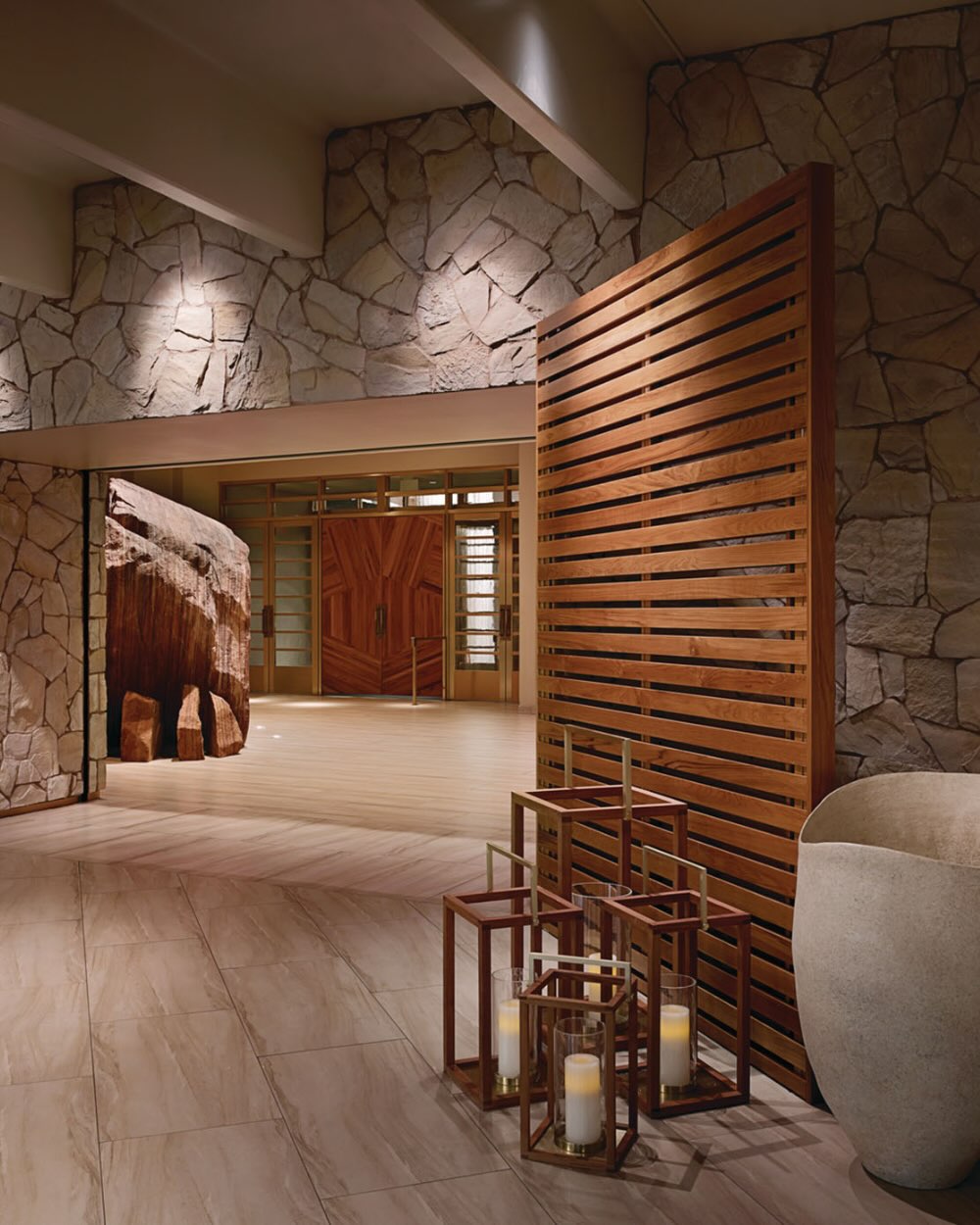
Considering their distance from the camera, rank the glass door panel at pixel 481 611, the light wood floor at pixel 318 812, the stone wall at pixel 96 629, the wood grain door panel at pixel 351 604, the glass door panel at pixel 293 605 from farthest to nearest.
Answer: the glass door panel at pixel 293 605, the wood grain door panel at pixel 351 604, the glass door panel at pixel 481 611, the stone wall at pixel 96 629, the light wood floor at pixel 318 812

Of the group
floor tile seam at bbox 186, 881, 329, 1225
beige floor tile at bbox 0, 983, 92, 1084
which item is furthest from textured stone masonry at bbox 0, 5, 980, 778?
beige floor tile at bbox 0, 983, 92, 1084

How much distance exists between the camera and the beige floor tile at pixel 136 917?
13.0 feet

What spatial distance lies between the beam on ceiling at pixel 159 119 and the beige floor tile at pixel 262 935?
273 cm

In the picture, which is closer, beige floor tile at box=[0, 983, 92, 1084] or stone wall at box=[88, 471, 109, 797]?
beige floor tile at box=[0, 983, 92, 1084]

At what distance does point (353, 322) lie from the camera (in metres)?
4.61

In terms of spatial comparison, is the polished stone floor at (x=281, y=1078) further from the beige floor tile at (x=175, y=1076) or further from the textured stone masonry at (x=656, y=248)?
the textured stone masonry at (x=656, y=248)

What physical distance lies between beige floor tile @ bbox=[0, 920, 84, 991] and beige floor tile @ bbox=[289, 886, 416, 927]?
87cm

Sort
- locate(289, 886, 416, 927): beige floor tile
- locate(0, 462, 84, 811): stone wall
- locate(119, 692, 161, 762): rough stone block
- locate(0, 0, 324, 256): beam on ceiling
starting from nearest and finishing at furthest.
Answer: locate(0, 0, 324, 256): beam on ceiling, locate(289, 886, 416, 927): beige floor tile, locate(0, 462, 84, 811): stone wall, locate(119, 692, 161, 762): rough stone block

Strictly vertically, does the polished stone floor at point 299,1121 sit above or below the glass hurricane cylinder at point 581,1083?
below

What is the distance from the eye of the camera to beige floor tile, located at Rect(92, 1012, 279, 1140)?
2537mm

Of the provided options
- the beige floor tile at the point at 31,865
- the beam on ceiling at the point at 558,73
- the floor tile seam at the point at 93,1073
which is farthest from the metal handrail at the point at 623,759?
the beige floor tile at the point at 31,865

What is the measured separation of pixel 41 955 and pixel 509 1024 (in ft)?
6.51

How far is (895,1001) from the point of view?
2105mm

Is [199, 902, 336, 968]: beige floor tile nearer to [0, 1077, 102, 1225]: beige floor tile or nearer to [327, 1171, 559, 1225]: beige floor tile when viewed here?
[0, 1077, 102, 1225]: beige floor tile
